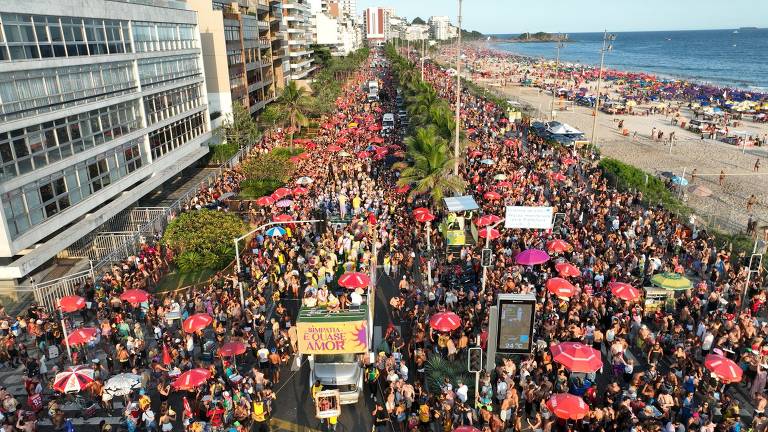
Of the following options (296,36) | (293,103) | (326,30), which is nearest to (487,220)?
(293,103)

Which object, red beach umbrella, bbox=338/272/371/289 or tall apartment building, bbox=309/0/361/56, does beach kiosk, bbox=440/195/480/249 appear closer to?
red beach umbrella, bbox=338/272/371/289

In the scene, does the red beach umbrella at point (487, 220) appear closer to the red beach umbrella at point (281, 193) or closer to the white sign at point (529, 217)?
the white sign at point (529, 217)

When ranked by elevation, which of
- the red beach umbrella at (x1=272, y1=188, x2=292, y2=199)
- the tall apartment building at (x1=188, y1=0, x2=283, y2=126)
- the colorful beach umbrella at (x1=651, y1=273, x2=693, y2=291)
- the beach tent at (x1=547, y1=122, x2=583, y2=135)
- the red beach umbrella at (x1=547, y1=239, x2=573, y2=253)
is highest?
the tall apartment building at (x1=188, y1=0, x2=283, y2=126)

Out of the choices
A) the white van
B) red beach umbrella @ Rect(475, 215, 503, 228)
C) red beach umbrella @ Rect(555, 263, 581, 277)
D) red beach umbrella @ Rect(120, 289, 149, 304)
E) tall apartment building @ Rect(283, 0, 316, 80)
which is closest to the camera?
red beach umbrella @ Rect(120, 289, 149, 304)

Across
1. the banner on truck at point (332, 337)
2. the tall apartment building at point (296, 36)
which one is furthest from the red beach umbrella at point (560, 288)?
the tall apartment building at point (296, 36)

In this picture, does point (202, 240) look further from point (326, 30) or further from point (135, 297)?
point (326, 30)

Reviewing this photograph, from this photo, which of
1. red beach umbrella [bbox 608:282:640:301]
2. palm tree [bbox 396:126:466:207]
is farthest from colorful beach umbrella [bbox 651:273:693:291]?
palm tree [bbox 396:126:466:207]

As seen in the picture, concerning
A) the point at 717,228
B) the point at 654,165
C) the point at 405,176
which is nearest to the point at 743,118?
the point at 654,165
